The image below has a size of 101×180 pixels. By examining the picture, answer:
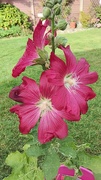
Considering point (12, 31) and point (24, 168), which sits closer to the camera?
point (24, 168)

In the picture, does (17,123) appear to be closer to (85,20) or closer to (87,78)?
(87,78)

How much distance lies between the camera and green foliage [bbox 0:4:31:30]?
10.9 meters

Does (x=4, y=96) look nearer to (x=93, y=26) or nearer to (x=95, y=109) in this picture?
(x=95, y=109)

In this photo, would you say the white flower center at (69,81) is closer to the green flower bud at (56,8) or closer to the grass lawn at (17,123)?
the green flower bud at (56,8)

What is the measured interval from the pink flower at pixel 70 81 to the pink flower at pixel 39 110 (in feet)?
0.21

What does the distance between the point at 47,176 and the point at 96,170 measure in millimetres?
635

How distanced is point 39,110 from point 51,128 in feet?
0.26

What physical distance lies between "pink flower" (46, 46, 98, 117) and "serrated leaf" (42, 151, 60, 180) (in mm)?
331

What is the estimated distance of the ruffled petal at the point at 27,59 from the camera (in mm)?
840

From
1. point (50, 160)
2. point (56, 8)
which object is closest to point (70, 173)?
point (50, 160)

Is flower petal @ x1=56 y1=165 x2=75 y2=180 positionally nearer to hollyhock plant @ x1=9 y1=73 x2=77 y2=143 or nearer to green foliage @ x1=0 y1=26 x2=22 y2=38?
hollyhock plant @ x1=9 y1=73 x2=77 y2=143

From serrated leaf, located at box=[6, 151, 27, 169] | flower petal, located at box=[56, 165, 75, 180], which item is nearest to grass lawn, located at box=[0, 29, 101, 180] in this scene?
serrated leaf, located at box=[6, 151, 27, 169]

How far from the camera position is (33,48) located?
87 centimetres

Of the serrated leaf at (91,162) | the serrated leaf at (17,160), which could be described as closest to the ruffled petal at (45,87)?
the serrated leaf at (91,162)
